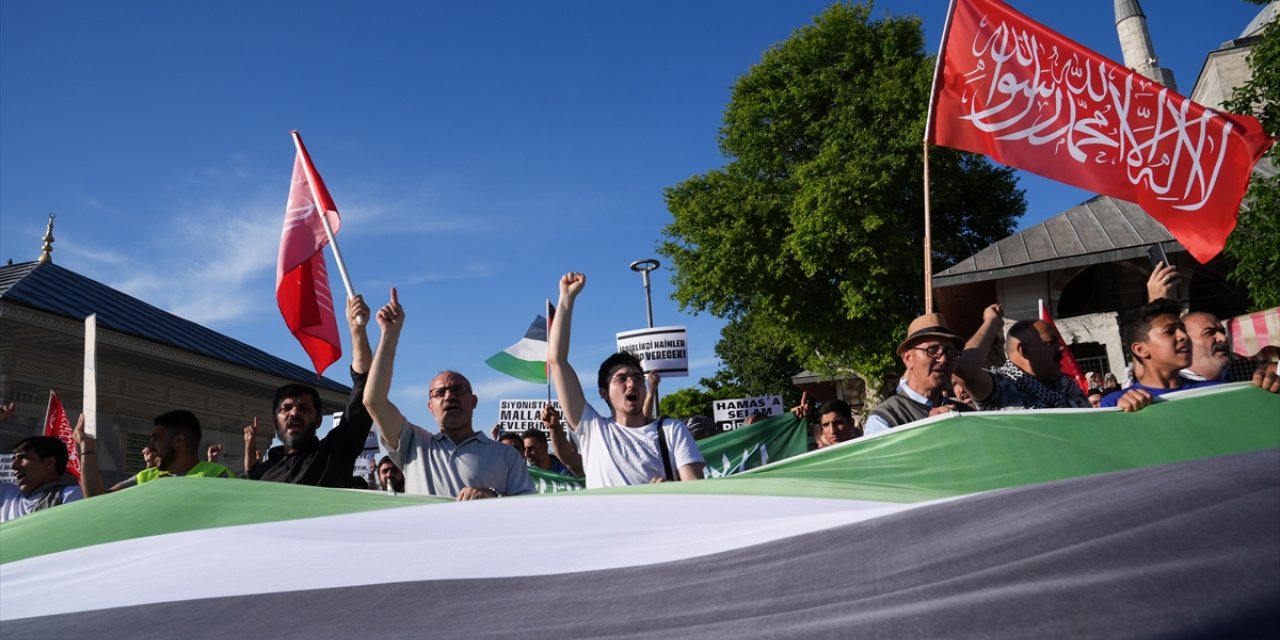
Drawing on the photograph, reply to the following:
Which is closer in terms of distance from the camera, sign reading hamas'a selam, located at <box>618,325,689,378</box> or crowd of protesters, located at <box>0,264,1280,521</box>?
crowd of protesters, located at <box>0,264,1280,521</box>

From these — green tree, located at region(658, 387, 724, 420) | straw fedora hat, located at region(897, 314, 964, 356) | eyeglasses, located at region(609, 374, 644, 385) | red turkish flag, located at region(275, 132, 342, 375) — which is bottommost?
green tree, located at region(658, 387, 724, 420)

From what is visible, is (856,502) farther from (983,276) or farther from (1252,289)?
(983,276)

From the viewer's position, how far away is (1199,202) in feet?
20.1

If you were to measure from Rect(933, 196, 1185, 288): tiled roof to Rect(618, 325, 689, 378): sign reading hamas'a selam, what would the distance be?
10653mm

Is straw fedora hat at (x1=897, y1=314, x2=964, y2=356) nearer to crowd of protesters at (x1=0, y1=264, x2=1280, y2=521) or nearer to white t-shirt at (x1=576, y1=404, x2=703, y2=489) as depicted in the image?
crowd of protesters at (x1=0, y1=264, x2=1280, y2=521)

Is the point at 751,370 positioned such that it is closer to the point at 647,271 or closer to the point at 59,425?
the point at 647,271

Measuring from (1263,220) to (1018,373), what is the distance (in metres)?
12.4

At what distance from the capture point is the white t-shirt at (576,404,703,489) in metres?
4.39

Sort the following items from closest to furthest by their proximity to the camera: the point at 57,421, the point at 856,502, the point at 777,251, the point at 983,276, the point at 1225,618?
the point at 1225,618 < the point at 856,502 < the point at 57,421 < the point at 983,276 < the point at 777,251

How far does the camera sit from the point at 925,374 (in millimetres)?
4516

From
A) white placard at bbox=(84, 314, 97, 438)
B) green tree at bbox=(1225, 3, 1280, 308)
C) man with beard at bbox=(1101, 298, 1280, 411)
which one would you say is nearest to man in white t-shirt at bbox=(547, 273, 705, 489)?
man with beard at bbox=(1101, 298, 1280, 411)

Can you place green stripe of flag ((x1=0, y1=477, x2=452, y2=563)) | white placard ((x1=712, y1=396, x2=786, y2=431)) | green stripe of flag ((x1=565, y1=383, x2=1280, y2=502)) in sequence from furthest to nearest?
white placard ((x1=712, y1=396, x2=786, y2=431)), green stripe of flag ((x1=565, y1=383, x2=1280, y2=502)), green stripe of flag ((x1=0, y1=477, x2=452, y2=563))

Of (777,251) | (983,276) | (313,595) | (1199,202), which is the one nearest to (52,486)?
(313,595)

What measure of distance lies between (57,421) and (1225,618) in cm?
1144
